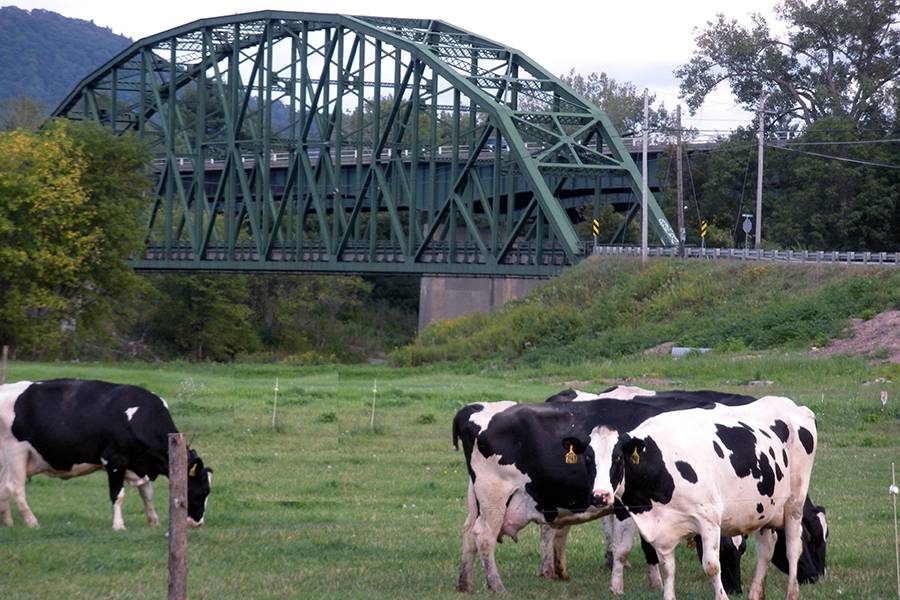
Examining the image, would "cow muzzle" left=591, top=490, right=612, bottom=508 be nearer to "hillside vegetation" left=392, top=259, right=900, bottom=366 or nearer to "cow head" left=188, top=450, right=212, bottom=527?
"cow head" left=188, top=450, right=212, bottom=527

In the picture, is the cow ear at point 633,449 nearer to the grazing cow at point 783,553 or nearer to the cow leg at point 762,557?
the grazing cow at point 783,553

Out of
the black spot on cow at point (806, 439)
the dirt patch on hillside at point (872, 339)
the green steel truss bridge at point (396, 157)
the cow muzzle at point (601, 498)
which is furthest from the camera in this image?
the green steel truss bridge at point (396, 157)

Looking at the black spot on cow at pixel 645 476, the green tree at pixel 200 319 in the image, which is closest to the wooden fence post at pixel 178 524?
the black spot on cow at pixel 645 476

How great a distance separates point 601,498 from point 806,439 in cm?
290

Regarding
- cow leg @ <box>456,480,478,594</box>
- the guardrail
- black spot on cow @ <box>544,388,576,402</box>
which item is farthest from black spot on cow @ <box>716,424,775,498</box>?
the guardrail

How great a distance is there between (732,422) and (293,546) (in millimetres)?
5398

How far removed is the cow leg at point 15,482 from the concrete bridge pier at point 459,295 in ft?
188

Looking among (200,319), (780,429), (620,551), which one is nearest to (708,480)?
(620,551)

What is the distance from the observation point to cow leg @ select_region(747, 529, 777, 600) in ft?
43.2

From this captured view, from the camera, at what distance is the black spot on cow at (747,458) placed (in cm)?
1285

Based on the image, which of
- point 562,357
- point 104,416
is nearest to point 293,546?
point 104,416

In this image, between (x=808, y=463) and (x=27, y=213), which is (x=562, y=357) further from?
(x=808, y=463)

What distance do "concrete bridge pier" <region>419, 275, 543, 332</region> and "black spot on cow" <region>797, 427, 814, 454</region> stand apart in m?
60.1

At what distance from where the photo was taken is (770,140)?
260 feet
